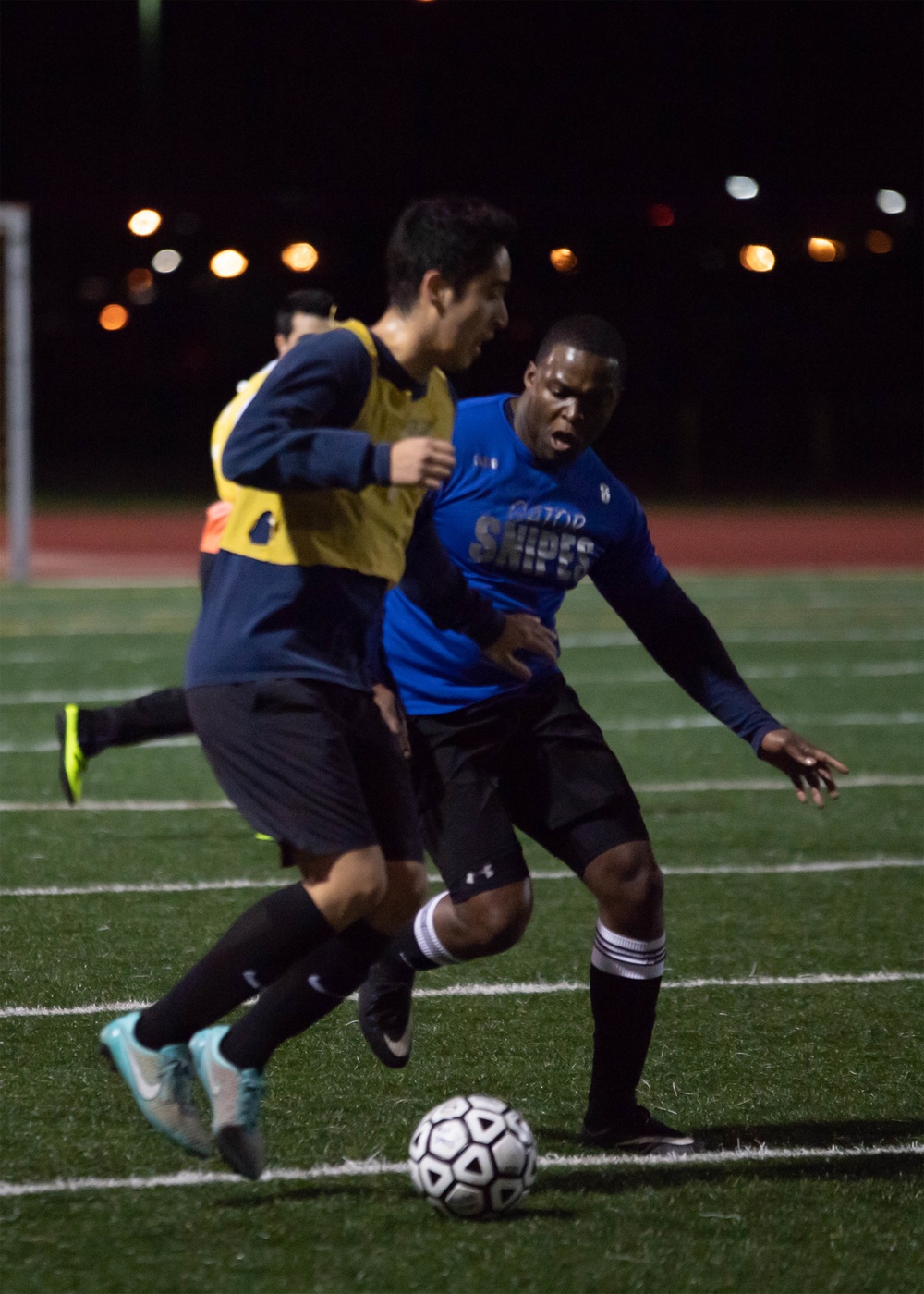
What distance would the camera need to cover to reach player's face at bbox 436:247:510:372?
361 cm

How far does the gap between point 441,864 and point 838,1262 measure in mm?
1277

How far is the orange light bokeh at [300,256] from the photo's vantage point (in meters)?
32.2

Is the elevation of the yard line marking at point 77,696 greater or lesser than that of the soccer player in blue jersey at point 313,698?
lesser

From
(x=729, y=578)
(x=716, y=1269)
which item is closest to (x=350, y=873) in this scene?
(x=716, y=1269)

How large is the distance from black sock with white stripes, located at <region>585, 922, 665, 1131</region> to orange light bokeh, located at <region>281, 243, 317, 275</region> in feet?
92.4

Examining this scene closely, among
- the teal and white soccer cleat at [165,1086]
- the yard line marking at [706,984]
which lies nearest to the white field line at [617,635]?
the yard line marking at [706,984]

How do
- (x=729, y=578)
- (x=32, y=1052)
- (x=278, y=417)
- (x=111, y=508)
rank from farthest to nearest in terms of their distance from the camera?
(x=111, y=508), (x=729, y=578), (x=32, y=1052), (x=278, y=417)

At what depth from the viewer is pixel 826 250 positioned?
37625 mm

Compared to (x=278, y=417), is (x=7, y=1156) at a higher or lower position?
lower

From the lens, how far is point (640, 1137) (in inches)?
162

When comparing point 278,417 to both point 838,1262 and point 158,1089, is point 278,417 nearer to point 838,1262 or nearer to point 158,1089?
point 158,1089

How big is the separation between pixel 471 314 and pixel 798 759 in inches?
50.7

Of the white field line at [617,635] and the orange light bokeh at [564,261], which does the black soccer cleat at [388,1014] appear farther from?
the orange light bokeh at [564,261]

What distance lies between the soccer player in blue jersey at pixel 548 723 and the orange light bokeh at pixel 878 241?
33.8 metres
